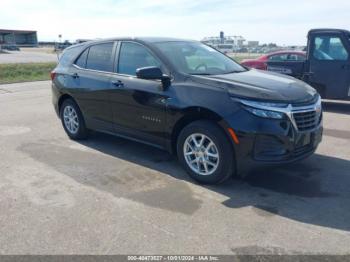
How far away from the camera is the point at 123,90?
16.8 feet

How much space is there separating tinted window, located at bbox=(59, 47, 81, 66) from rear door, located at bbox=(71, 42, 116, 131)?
7.1 inches

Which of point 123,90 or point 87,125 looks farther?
point 87,125

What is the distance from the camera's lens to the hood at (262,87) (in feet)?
13.1

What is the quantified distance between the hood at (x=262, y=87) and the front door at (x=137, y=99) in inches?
24.7

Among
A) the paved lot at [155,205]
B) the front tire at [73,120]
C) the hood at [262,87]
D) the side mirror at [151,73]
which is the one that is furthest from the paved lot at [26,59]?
the hood at [262,87]

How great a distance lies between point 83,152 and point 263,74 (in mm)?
2934

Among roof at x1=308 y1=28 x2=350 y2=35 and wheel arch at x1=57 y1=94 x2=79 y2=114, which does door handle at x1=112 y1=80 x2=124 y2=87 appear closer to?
wheel arch at x1=57 y1=94 x2=79 y2=114

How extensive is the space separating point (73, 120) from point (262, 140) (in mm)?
3632

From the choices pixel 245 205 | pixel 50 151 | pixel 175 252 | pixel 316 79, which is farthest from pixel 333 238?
pixel 316 79

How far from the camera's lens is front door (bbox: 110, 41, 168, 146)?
4.71 metres

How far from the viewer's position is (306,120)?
13.6 feet

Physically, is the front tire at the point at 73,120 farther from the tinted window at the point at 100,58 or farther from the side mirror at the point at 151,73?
the side mirror at the point at 151,73

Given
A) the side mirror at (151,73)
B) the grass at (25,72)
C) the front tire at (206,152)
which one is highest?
the side mirror at (151,73)

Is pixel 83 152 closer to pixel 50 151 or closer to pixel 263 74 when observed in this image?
pixel 50 151
